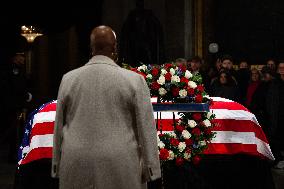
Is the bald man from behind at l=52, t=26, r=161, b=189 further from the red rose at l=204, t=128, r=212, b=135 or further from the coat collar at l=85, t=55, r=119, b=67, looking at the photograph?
the red rose at l=204, t=128, r=212, b=135

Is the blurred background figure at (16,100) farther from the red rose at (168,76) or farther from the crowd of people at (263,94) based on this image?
the red rose at (168,76)

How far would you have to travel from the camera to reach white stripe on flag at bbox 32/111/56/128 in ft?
20.2

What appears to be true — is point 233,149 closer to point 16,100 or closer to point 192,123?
point 192,123

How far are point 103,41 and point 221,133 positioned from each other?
2.90 m

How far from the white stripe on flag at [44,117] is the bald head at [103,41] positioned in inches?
Answer: 107

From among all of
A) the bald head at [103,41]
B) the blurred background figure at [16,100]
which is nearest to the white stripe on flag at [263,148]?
the bald head at [103,41]

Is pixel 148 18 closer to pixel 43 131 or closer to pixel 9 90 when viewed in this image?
pixel 9 90

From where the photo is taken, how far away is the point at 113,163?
11.2 ft

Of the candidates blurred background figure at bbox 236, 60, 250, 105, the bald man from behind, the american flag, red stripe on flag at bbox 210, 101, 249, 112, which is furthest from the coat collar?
blurred background figure at bbox 236, 60, 250, 105

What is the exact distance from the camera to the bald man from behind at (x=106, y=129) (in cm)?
341

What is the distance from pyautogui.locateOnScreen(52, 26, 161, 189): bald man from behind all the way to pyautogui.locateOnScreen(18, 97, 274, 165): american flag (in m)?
2.58

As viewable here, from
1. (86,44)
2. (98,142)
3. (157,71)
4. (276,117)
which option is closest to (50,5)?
(86,44)

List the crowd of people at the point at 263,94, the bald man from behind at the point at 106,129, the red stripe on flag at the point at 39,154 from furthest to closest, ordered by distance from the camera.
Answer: the crowd of people at the point at 263,94 < the red stripe on flag at the point at 39,154 < the bald man from behind at the point at 106,129

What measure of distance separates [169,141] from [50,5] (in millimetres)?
2059
